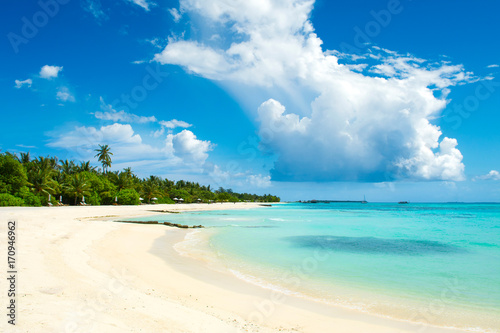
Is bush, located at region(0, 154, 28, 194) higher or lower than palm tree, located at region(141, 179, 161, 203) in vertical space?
higher

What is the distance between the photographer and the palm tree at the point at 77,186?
52.7 m

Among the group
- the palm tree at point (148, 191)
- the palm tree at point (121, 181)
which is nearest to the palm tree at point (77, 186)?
the palm tree at point (121, 181)

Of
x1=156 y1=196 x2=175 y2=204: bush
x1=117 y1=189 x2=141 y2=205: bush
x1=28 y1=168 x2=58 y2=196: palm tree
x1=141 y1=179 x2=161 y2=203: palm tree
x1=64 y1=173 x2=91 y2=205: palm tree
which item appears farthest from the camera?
x1=156 y1=196 x2=175 y2=204: bush

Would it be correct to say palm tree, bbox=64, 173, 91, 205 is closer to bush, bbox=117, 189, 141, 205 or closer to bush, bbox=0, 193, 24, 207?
bush, bbox=0, 193, 24, 207

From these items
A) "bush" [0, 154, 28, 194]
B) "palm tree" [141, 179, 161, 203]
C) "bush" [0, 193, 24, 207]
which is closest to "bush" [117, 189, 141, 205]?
"palm tree" [141, 179, 161, 203]

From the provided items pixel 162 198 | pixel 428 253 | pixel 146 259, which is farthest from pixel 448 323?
pixel 162 198

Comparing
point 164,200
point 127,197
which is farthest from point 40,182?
point 164,200

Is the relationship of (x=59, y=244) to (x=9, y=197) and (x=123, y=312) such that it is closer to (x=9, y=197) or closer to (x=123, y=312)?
(x=123, y=312)

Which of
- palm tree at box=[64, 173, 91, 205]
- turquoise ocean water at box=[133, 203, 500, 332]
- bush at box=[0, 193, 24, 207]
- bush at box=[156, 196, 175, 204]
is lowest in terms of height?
turquoise ocean water at box=[133, 203, 500, 332]

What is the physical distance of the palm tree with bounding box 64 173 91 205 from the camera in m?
52.7

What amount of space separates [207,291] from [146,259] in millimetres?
5531

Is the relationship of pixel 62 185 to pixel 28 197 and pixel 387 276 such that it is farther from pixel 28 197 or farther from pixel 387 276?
pixel 387 276

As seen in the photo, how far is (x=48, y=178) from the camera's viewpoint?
49406mm

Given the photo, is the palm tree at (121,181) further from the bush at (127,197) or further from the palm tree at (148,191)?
the palm tree at (148,191)
